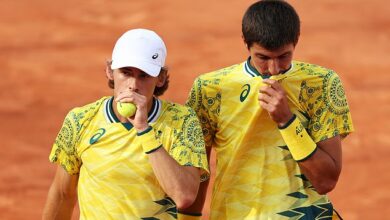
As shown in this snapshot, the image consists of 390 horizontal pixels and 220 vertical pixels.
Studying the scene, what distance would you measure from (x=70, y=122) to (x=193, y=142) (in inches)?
31.8

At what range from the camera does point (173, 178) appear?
261 inches

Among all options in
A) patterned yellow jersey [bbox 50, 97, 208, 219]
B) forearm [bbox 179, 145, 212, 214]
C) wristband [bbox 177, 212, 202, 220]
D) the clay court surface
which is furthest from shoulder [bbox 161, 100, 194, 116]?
the clay court surface

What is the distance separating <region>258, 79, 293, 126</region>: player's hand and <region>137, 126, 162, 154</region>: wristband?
0.73m

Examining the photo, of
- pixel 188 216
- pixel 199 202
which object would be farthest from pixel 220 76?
pixel 188 216

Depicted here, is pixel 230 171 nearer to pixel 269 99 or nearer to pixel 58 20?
pixel 269 99

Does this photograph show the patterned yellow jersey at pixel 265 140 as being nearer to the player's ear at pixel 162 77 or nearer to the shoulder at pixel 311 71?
the shoulder at pixel 311 71

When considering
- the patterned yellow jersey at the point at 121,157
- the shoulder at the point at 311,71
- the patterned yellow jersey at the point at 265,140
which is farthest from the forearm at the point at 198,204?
the shoulder at the point at 311,71

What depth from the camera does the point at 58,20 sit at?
51.6ft

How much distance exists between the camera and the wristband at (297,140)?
6.86 m

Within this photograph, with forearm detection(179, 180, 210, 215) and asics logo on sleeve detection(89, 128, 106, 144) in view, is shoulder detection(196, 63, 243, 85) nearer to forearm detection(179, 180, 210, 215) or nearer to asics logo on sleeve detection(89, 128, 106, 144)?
forearm detection(179, 180, 210, 215)

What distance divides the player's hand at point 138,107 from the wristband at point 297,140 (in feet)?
2.87

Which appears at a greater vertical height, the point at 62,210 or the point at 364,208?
the point at 62,210

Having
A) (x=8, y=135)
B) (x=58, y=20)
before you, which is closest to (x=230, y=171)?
(x=8, y=135)

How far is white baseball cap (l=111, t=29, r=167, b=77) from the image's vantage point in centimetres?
684
